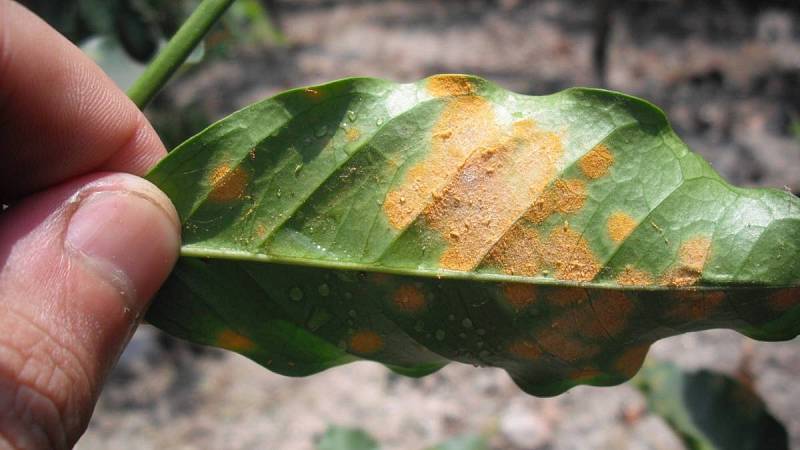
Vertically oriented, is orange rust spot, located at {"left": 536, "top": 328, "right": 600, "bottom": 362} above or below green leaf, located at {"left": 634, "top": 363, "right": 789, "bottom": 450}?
above

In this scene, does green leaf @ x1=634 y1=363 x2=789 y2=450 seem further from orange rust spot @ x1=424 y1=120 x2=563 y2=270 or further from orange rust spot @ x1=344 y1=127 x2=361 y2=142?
orange rust spot @ x1=344 y1=127 x2=361 y2=142

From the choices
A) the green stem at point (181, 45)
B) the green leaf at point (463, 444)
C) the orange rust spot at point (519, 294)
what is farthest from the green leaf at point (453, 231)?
the green leaf at point (463, 444)

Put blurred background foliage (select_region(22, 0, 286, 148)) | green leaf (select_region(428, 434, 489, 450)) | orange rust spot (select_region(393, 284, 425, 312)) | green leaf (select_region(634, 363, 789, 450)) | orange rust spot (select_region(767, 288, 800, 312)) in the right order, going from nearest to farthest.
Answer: orange rust spot (select_region(767, 288, 800, 312)) < orange rust spot (select_region(393, 284, 425, 312)) < green leaf (select_region(634, 363, 789, 450)) < blurred background foliage (select_region(22, 0, 286, 148)) < green leaf (select_region(428, 434, 489, 450))

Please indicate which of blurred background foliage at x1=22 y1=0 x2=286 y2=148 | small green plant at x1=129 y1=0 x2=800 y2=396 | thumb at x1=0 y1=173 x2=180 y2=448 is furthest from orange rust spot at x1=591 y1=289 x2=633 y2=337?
blurred background foliage at x1=22 y1=0 x2=286 y2=148

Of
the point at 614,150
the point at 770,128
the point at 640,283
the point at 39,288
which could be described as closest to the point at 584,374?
the point at 640,283

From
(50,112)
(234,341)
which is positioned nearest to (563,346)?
(234,341)
